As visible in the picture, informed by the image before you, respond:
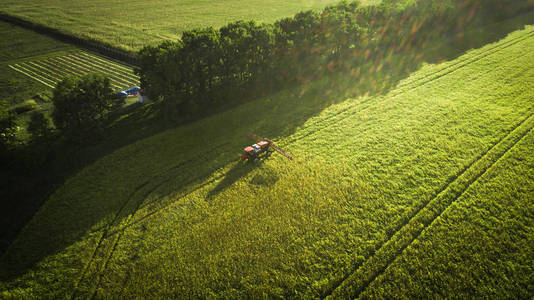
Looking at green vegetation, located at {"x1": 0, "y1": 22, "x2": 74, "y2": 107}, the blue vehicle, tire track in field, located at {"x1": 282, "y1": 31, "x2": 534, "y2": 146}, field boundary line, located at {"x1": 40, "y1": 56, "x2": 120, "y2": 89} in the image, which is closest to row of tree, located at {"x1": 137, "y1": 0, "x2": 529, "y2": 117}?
the blue vehicle

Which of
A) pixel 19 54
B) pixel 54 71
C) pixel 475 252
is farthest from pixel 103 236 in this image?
pixel 19 54

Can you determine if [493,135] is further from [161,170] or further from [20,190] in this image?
[20,190]

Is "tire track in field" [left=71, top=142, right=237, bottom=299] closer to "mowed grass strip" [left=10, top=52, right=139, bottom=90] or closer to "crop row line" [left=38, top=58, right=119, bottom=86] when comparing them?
"mowed grass strip" [left=10, top=52, right=139, bottom=90]

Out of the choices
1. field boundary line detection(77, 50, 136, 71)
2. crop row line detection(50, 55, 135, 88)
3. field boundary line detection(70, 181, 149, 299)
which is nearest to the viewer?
field boundary line detection(70, 181, 149, 299)

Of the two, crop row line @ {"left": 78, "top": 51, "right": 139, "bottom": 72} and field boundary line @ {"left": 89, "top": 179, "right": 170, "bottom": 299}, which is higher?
crop row line @ {"left": 78, "top": 51, "right": 139, "bottom": 72}

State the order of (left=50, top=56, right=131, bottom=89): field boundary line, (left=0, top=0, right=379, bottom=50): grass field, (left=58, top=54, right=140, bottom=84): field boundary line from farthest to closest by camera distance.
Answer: (left=0, top=0, right=379, bottom=50): grass field
(left=50, top=56, right=131, bottom=89): field boundary line
(left=58, top=54, right=140, bottom=84): field boundary line

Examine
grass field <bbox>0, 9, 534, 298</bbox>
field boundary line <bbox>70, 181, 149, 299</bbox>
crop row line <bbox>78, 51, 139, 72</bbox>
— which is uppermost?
crop row line <bbox>78, 51, 139, 72</bbox>

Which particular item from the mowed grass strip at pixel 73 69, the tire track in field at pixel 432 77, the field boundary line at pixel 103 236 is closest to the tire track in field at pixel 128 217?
the field boundary line at pixel 103 236

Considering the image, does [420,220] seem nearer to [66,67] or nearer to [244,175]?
[244,175]
